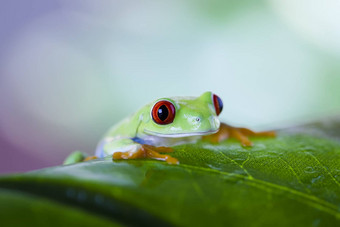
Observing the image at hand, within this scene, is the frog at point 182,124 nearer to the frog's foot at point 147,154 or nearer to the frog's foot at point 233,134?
the frog's foot at point 233,134

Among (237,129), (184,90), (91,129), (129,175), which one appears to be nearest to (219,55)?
(184,90)

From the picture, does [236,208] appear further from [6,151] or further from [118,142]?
[6,151]

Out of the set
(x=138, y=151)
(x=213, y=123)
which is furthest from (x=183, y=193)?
(x=213, y=123)

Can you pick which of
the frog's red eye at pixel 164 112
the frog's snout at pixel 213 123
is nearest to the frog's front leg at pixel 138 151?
the frog's red eye at pixel 164 112

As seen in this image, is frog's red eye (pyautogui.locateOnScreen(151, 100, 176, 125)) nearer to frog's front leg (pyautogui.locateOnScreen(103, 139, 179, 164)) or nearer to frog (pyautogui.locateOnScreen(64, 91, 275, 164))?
frog (pyautogui.locateOnScreen(64, 91, 275, 164))

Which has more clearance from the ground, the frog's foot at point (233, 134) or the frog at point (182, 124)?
the frog at point (182, 124)

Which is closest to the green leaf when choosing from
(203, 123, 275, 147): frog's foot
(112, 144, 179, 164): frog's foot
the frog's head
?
(112, 144, 179, 164): frog's foot
